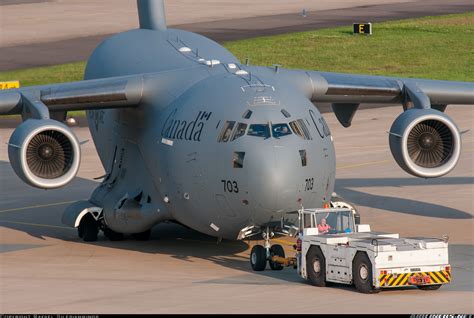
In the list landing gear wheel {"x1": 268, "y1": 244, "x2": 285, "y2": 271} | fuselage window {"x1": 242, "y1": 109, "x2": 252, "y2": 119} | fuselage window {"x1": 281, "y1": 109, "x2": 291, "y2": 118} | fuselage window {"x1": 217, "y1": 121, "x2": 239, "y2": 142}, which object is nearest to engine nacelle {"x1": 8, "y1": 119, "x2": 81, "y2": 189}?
fuselage window {"x1": 217, "y1": 121, "x2": 239, "y2": 142}

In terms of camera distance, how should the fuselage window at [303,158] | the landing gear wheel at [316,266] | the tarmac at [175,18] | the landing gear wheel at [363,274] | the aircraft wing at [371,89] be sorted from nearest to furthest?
the landing gear wheel at [363,274]
the landing gear wheel at [316,266]
the fuselage window at [303,158]
the aircraft wing at [371,89]
the tarmac at [175,18]

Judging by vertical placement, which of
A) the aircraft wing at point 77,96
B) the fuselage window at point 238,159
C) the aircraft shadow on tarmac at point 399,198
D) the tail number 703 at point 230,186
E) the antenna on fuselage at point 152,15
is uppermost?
the antenna on fuselage at point 152,15

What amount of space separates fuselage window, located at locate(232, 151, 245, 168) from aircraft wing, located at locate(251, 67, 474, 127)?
507 cm

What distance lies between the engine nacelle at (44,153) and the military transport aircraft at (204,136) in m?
0.03

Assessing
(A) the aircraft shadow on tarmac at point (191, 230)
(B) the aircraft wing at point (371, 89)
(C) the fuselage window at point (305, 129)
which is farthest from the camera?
(B) the aircraft wing at point (371, 89)

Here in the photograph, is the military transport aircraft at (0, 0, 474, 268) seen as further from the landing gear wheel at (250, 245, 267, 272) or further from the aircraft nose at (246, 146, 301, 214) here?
the landing gear wheel at (250, 245, 267, 272)

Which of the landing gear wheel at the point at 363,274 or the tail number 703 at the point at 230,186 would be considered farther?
the tail number 703 at the point at 230,186

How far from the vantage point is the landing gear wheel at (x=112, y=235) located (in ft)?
118

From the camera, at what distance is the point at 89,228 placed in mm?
35969

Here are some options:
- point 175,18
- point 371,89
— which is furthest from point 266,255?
point 175,18

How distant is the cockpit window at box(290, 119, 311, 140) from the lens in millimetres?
30984

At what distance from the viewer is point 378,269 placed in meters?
27.5

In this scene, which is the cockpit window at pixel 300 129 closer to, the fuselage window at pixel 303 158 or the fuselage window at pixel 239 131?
the fuselage window at pixel 303 158

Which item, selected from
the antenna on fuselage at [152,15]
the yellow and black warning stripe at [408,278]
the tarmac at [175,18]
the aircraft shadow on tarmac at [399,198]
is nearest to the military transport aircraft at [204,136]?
the antenna on fuselage at [152,15]
